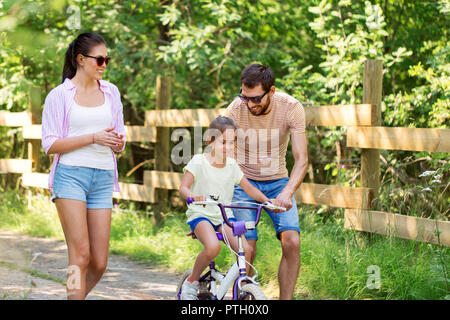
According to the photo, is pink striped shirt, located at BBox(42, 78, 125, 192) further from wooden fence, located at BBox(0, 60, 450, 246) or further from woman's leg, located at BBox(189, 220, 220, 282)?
wooden fence, located at BBox(0, 60, 450, 246)

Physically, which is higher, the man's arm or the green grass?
the man's arm

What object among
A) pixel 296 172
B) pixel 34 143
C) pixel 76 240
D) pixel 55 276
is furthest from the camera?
pixel 34 143

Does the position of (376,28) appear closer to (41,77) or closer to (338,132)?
(338,132)

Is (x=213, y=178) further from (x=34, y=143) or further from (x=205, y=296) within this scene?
(x=34, y=143)

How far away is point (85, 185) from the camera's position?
374 centimetres

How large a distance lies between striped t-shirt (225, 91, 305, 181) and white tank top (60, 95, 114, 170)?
3.18ft

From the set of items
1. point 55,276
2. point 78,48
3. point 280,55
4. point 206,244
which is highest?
point 280,55

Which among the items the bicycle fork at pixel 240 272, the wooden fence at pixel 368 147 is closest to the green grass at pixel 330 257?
the wooden fence at pixel 368 147

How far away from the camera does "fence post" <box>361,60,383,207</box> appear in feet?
18.6

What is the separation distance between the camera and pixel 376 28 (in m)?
7.08

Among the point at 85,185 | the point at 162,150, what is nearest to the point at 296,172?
the point at 85,185

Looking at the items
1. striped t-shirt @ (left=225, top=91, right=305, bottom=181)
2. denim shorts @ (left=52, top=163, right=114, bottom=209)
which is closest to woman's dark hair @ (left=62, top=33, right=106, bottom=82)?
→ denim shorts @ (left=52, top=163, right=114, bottom=209)

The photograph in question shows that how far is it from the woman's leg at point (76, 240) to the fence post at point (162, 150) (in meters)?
4.03

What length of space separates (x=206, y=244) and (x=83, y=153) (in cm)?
98
